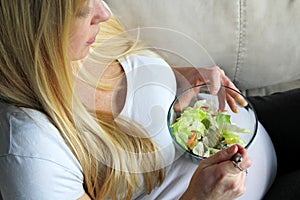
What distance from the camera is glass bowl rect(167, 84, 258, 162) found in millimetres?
894

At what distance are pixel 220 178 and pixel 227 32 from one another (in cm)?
42

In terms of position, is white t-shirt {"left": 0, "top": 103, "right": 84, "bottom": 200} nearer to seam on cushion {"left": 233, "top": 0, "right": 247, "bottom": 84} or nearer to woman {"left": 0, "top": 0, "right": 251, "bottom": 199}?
woman {"left": 0, "top": 0, "right": 251, "bottom": 199}

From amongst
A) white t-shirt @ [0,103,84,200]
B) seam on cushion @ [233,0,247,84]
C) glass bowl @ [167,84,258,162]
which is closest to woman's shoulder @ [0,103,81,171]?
white t-shirt @ [0,103,84,200]

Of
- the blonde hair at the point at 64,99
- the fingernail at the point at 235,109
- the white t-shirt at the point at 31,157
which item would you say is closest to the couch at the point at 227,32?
the fingernail at the point at 235,109

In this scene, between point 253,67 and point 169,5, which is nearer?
point 169,5

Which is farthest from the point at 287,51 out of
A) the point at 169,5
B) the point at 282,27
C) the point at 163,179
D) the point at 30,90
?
the point at 30,90

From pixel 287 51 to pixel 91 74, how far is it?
1.61ft

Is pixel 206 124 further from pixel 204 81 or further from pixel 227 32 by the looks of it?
pixel 227 32

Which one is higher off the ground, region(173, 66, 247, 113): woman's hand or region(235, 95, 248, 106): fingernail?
region(173, 66, 247, 113): woman's hand

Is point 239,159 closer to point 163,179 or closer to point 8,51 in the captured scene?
point 163,179

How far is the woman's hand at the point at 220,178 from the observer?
2.52ft

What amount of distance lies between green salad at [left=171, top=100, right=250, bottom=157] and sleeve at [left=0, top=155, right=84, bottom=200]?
24 centimetres

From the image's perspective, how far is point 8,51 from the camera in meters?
0.72

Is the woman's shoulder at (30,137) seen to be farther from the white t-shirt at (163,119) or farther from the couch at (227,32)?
the couch at (227,32)
